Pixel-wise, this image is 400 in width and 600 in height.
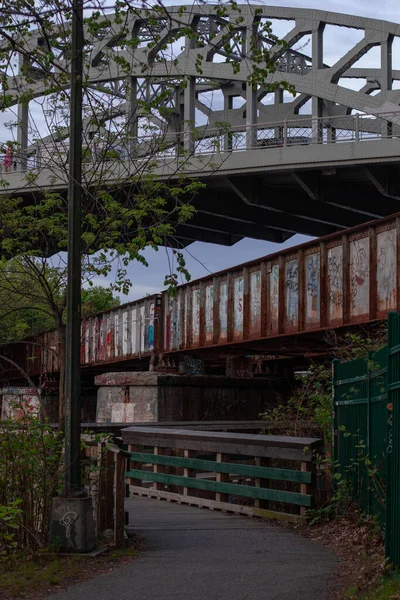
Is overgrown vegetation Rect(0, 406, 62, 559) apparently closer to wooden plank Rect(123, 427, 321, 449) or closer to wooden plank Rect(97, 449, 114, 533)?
wooden plank Rect(97, 449, 114, 533)

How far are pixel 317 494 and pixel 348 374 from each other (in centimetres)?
192

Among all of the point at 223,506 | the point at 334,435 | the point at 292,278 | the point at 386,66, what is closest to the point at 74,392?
the point at 334,435

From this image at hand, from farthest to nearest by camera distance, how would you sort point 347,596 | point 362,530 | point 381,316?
1. point 381,316
2. point 362,530
3. point 347,596

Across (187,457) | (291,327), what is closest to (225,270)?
(291,327)

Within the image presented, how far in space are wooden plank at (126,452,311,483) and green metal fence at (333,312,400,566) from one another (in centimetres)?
61

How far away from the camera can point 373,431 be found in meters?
9.84

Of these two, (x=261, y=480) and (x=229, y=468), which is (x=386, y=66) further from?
(x=261, y=480)

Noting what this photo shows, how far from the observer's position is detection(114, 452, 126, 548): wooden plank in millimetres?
10055

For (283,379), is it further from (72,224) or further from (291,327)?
(72,224)

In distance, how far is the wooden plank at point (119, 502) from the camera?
10.1 m

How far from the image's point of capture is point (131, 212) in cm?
1400

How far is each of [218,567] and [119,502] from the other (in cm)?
157

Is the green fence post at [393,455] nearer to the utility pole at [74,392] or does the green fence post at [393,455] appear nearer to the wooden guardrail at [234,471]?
the utility pole at [74,392]

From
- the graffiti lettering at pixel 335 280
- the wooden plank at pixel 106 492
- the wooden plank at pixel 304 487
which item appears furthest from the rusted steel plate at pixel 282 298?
the wooden plank at pixel 304 487
